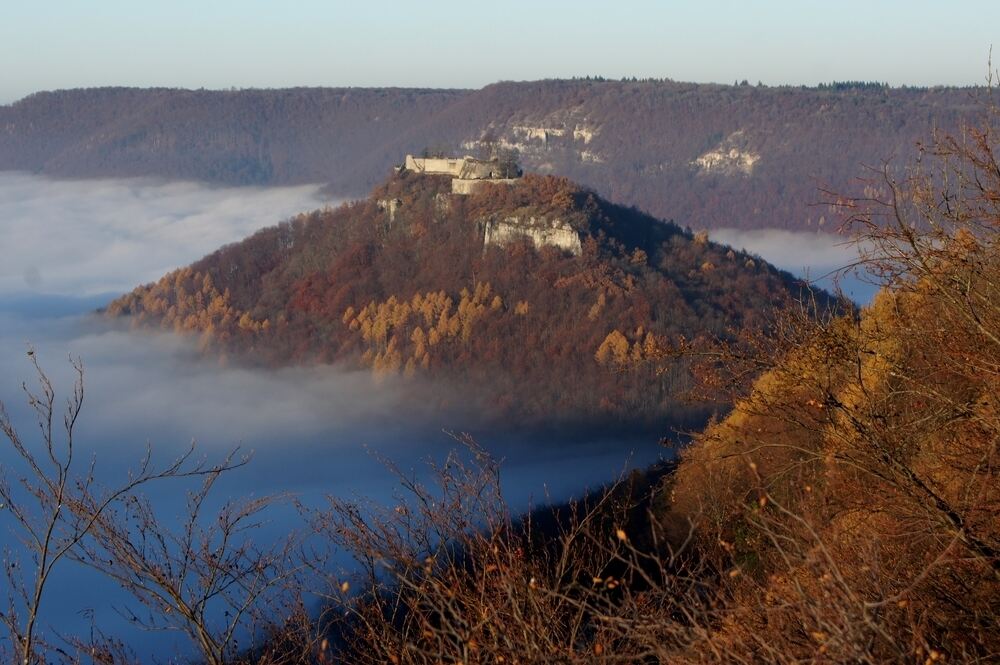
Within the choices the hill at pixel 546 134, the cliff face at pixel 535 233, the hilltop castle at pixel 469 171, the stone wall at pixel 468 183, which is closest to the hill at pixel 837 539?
the cliff face at pixel 535 233

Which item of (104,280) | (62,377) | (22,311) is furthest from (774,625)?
(104,280)

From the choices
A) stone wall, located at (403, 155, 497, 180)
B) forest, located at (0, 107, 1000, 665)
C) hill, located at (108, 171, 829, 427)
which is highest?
stone wall, located at (403, 155, 497, 180)

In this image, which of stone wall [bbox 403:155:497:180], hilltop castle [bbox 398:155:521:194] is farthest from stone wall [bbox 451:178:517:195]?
stone wall [bbox 403:155:497:180]

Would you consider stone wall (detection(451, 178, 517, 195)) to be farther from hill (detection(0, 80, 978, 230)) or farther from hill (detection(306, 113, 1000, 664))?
hill (detection(0, 80, 978, 230))

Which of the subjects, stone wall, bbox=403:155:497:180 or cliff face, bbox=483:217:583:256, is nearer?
cliff face, bbox=483:217:583:256

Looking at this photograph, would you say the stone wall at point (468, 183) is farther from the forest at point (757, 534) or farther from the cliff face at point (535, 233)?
the forest at point (757, 534)

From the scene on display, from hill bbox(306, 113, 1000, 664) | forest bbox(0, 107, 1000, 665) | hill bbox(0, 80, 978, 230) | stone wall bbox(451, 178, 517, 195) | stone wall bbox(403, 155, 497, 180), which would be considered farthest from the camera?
hill bbox(0, 80, 978, 230)

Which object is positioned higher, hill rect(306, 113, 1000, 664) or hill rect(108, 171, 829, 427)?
hill rect(306, 113, 1000, 664)

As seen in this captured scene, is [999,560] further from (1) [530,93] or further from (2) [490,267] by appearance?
(1) [530,93]
